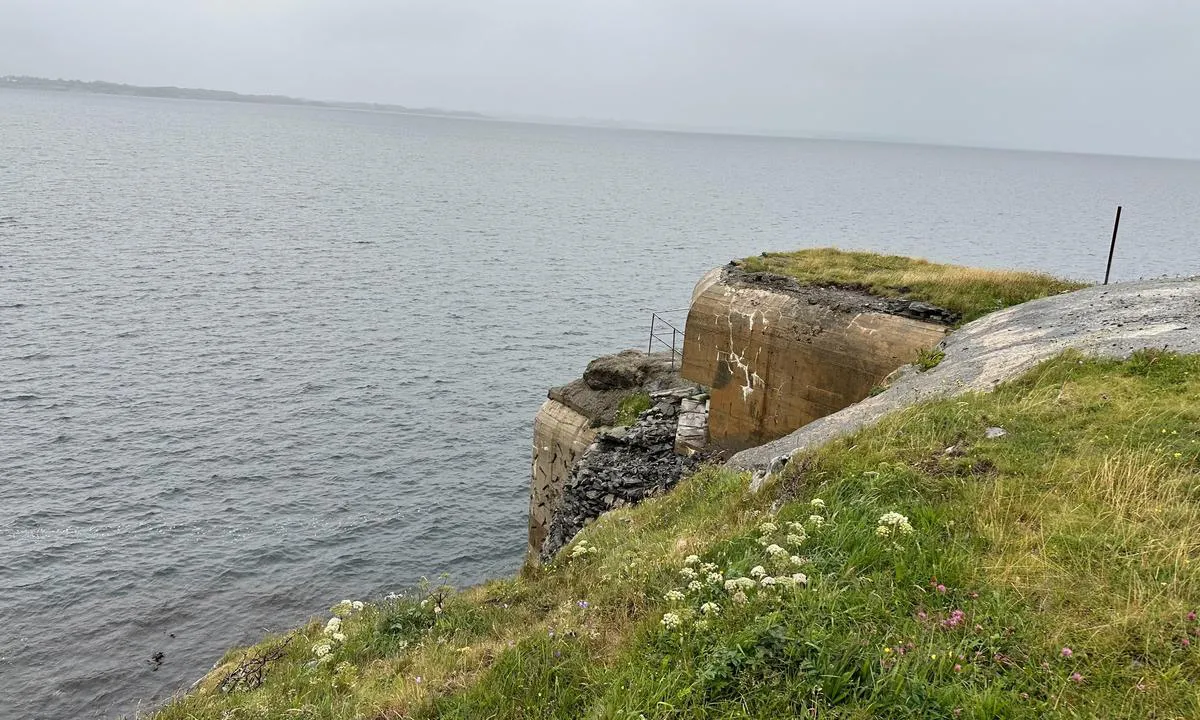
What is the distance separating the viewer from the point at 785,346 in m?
18.9

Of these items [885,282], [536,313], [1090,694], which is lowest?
[536,313]

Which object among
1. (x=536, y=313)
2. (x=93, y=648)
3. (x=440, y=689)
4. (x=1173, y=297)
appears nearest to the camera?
(x=440, y=689)

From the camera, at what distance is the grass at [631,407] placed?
74.7 feet

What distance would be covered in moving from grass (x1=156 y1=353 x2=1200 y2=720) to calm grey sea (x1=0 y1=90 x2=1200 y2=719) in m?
11.4

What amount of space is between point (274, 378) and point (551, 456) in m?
16.0

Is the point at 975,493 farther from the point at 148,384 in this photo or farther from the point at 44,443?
the point at 148,384

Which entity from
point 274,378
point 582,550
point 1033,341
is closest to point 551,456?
point 582,550

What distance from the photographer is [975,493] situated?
8.20 meters

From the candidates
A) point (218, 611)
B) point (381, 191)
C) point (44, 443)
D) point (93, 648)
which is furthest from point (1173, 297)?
point (381, 191)

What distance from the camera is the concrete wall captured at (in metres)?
23.3

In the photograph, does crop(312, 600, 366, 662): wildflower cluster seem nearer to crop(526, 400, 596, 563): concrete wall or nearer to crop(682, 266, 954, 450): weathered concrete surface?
crop(682, 266, 954, 450): weathered concrete surface

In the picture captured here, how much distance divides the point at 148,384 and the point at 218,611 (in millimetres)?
15320

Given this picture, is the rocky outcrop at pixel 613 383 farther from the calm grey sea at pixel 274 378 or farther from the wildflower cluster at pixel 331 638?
the wildflower cluster at pixel 331 638

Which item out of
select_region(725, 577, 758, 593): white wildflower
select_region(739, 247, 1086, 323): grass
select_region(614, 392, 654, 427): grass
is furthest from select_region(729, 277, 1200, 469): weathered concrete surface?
select_region(614, 392, 654, 427): grass
